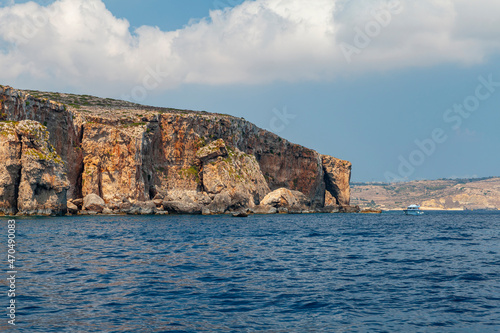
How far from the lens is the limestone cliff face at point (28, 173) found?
220 feet

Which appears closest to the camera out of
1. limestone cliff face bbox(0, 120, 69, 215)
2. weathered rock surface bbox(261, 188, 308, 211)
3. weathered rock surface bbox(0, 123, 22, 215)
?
weathered rock surface bbox(0, 123, 22, 215)

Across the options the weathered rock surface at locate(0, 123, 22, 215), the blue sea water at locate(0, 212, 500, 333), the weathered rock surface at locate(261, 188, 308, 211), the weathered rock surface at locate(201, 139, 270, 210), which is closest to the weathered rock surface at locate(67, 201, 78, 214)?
the weathered rock surface at locate(0, 123, 22, 215)

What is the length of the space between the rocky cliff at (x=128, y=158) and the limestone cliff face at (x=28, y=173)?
153mm

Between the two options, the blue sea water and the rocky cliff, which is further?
the rocky cliff

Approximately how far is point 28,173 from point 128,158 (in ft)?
105

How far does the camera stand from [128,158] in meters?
99.7

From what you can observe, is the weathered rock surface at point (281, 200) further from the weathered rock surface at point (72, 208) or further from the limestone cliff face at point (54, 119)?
the weathered rock surface at point (72, 208)

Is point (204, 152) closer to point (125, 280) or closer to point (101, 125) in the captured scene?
point (101, 125)

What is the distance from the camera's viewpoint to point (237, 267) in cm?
2462

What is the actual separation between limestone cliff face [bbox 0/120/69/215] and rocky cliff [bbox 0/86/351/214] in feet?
0.50

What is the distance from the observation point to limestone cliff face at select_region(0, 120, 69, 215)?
66.9 meters

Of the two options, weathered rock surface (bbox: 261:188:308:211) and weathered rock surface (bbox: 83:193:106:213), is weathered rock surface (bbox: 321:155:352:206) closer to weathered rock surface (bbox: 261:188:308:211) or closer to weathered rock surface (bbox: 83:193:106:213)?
weathered rock surface (bbox: 261:188:308:211)

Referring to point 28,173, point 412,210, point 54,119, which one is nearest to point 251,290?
point 28,173

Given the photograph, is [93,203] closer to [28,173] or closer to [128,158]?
[128,158]
